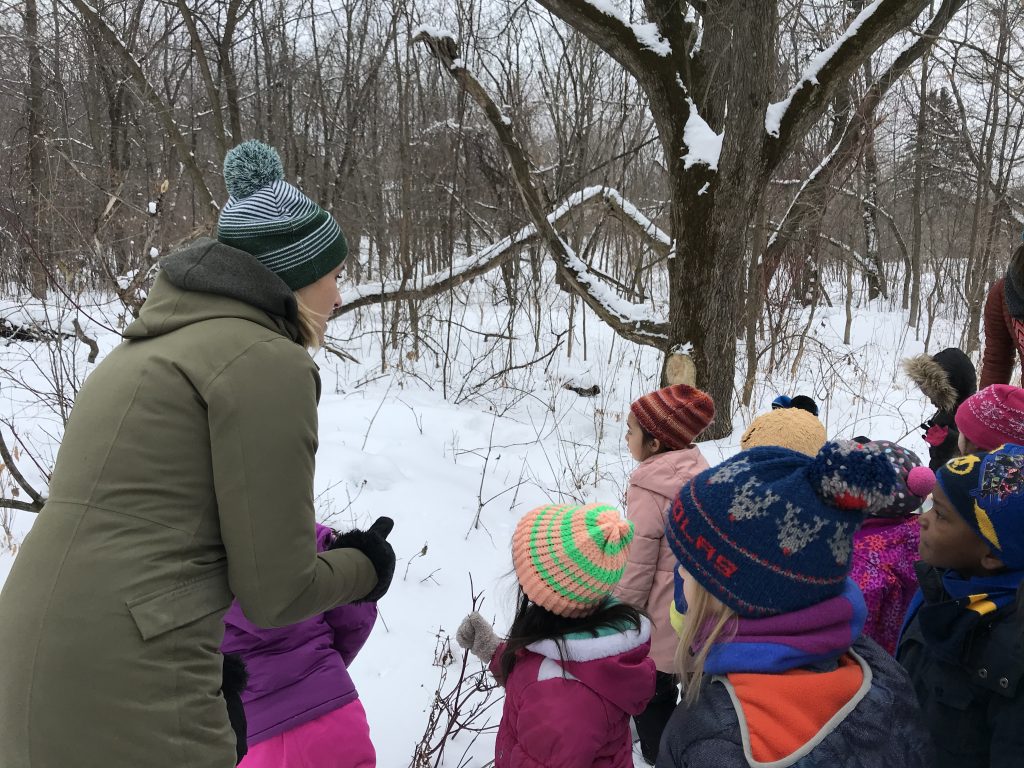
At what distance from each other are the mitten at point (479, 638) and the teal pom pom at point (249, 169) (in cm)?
120

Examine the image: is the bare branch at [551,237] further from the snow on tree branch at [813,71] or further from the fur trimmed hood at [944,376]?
the fur trimmed hood at [944,376]

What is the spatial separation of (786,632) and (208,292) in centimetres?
128

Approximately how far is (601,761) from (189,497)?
1157 mm

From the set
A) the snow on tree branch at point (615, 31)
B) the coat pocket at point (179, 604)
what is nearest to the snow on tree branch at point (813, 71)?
the snow on tree branch at point (615, 31)

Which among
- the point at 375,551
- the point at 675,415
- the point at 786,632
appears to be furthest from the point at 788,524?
the point at 675,415

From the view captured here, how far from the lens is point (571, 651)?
61.0 inches

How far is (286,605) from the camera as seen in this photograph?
4.04 ft

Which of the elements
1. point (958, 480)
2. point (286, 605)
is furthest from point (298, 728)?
point (958, 480)

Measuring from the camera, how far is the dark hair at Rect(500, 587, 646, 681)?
1597 millimetres

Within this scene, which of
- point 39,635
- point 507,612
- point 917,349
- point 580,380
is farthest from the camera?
point 917,349

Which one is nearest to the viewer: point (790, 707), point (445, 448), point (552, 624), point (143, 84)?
point (790, 707)

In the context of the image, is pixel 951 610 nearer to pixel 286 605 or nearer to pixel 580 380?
pixel 286 605

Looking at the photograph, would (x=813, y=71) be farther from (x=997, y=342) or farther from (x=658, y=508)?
(x=658, y=508)

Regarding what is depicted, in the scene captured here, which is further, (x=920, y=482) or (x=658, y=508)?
(x=658, y=508)
